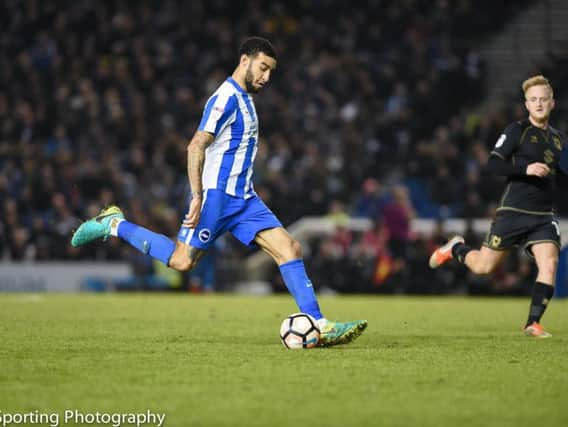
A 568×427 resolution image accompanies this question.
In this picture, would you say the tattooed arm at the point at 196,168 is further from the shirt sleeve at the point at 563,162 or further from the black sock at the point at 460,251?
the shirt sleeve at the point at 563,162

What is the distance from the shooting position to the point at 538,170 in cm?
859

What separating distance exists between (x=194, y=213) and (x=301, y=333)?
3.86ft

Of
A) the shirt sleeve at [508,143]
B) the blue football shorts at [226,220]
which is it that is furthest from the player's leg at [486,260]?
the blue football shorts at [226,220]

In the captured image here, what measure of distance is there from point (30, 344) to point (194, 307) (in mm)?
6165

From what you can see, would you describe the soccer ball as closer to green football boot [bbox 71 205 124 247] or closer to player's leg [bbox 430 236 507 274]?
green football boot [bbox 71 205 124 247]

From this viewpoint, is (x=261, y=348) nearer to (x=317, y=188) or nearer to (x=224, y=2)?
(x=317, y=188)

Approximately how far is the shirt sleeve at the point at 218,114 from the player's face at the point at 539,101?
2694 millimetres

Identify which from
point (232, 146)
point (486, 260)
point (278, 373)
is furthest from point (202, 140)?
point (486, 260)

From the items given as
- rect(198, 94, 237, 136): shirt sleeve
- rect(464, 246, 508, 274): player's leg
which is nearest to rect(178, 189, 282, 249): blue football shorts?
rect(198, 94, 237, 136): shirt sleeve

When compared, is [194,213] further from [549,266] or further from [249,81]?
[549,266]

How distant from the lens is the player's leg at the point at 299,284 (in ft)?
25.3

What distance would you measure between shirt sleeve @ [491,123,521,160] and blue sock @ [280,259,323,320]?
2.19 m

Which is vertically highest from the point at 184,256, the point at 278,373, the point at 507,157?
the point at 507,157

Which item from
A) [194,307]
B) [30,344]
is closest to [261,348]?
[30,344]
